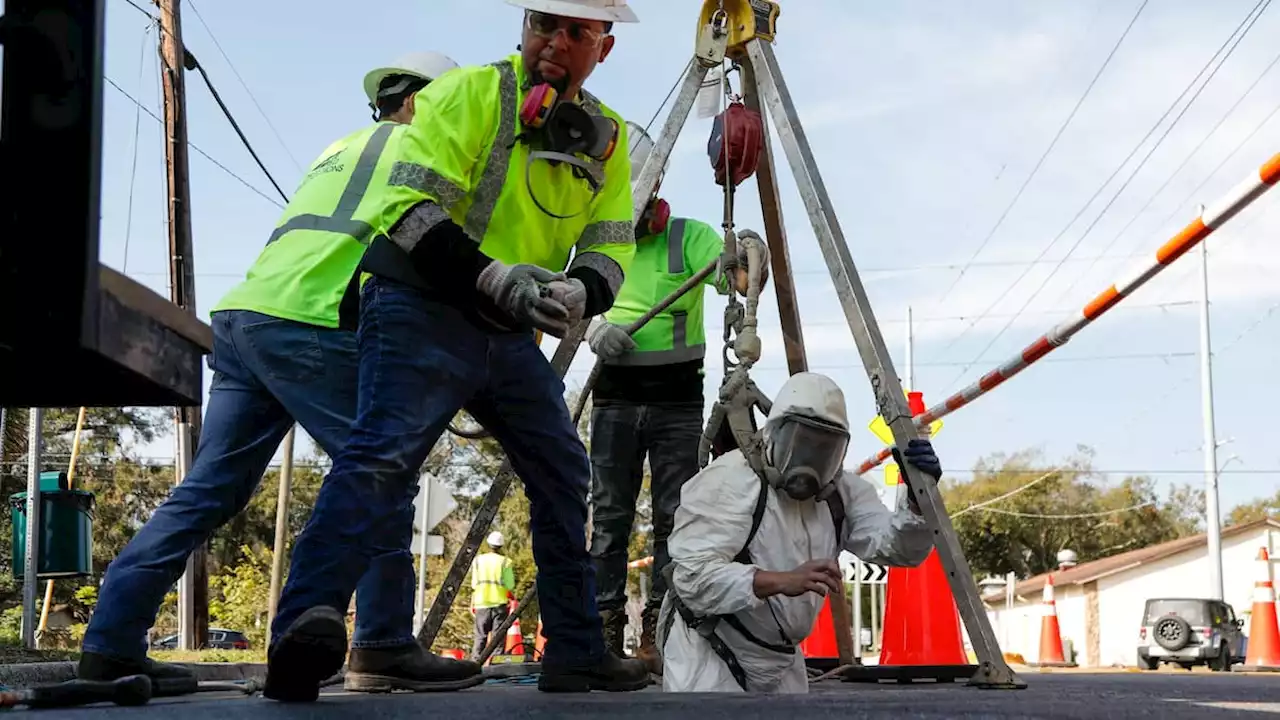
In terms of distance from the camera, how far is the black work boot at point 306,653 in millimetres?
2904

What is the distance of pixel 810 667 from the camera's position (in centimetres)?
647

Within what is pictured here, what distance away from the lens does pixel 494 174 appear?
3.76 meters

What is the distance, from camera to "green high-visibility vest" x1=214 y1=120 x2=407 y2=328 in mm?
4406

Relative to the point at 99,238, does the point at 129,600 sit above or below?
below

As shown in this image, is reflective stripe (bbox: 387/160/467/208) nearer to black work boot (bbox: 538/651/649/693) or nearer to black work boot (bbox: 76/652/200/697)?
black work boot (bbox: 538/651/649/693)

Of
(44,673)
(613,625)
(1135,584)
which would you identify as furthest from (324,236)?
(1135,584)

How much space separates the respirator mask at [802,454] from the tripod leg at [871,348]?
13.4 inches

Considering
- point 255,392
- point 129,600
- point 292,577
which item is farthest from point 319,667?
point 255,392

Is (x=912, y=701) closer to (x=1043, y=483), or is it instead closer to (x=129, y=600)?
(x=129, y=600)

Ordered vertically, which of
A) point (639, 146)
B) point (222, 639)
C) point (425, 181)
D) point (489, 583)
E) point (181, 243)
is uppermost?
point (181, 243)

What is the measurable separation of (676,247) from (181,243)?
36.1ft

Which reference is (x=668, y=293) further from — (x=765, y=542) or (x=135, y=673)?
(x=135, y=673)

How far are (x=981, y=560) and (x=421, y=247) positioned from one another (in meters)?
66.4

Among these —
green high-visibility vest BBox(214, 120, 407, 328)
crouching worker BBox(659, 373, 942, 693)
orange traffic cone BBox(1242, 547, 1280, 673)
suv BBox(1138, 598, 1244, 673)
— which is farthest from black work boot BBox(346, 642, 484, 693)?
suv BBox(1138, 598, 1244, 673)
